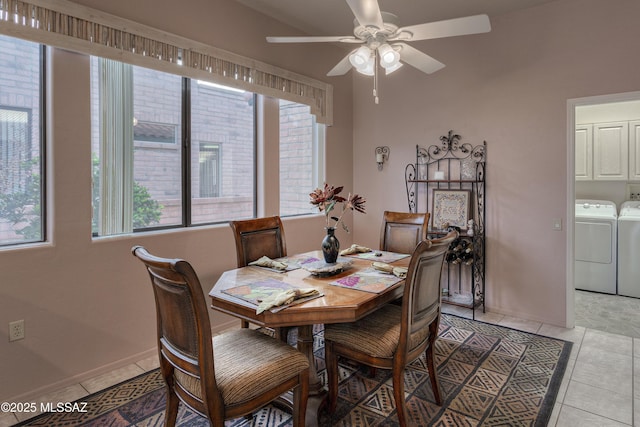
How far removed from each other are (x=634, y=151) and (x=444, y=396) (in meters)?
4.13

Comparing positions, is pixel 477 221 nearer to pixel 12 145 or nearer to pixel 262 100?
pixel 262 100

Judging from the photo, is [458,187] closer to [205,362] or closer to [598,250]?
[598,250]

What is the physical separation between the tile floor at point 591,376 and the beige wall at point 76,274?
148 mm

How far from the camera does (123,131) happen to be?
271 cm

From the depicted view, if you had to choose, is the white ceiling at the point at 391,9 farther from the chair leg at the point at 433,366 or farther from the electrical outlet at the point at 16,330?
the electrical outlet at the point at 16,330

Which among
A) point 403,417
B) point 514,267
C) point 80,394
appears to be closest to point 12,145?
point 80,394

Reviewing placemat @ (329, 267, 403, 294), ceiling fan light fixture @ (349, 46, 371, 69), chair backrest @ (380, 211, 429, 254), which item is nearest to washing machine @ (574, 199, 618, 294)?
chair backrest @ (380, 211, 429, 254)

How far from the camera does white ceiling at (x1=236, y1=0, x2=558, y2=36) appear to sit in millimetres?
3373

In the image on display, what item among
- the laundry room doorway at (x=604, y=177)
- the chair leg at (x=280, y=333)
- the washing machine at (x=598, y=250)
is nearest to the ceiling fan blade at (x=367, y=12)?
the chair leg at (x=280, y=333)

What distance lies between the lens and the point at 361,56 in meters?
2.31

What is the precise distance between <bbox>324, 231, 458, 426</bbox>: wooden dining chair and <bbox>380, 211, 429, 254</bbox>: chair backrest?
95 centimetres

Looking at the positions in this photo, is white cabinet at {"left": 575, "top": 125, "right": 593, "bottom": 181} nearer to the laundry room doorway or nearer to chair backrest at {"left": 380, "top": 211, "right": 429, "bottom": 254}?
the laundry room doorway

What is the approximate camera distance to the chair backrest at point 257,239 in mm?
2723

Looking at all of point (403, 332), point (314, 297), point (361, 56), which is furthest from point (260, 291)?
point (361, 56)
